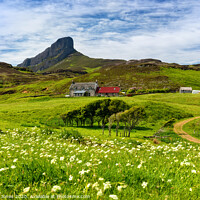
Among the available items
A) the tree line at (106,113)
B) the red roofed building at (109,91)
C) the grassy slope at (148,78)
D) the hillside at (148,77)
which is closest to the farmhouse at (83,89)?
the red roofed building at (109,91)

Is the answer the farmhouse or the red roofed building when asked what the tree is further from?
the farmhouse

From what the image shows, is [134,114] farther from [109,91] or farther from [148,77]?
[148,77]

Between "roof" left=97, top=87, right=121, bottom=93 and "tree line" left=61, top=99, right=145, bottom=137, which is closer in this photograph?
"tree line" left=61, top=99, right=145, bottom=137

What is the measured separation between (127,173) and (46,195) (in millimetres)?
2113

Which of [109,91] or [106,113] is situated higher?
[109,91]

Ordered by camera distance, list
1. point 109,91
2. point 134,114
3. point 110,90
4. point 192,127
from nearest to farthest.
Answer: point 134,114
point 192,127
point 109,91
point 110,90

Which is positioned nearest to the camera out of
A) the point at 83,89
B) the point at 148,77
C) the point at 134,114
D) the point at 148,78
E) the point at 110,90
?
the point at 134,114


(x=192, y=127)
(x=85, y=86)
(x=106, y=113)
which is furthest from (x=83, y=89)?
(x=192, y=127)

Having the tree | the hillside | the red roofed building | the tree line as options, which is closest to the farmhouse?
the red roofed building

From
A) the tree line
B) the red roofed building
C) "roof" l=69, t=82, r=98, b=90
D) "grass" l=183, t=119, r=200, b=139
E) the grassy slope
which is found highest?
the grassy slope

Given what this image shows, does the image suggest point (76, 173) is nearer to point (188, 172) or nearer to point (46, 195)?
point (46, 195)

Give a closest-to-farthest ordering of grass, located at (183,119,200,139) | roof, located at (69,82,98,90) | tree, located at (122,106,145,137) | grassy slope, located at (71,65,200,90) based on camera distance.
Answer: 1. tree, located at (122,106,145,137)
2. grass, located at (183,119,200,139)
3. roof, located at (69,82,98,90)
4. grassy slope, located at (71,65,200,90)

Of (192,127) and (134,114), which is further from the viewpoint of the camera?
(192,127)

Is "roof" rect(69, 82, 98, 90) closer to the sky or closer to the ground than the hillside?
closer to the ground
